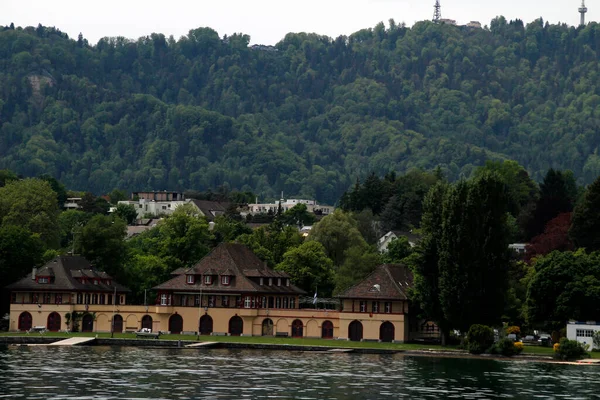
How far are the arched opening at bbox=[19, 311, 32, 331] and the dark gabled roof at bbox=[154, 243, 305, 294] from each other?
44.3 ft

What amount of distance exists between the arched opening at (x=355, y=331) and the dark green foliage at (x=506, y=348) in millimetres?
18605

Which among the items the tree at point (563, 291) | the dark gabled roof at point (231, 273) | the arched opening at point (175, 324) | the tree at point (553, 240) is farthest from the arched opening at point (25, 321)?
the tree at point (553, 240)

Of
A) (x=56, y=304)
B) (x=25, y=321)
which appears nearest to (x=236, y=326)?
(x=56, y=304)

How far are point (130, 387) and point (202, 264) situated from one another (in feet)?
188

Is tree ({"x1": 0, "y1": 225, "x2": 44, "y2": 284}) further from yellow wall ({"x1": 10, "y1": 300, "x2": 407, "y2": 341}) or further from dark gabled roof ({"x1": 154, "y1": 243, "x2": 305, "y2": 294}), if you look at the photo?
dark gabled roof ({"x1": 154, "y1": 243, "x2": 305, "y2": 294})

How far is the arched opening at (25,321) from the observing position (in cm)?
13850

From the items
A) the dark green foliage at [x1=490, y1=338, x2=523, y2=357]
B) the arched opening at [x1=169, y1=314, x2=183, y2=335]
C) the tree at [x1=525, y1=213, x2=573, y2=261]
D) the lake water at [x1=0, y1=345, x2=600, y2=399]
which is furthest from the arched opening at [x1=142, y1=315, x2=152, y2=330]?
the tree at [x1=525, y1=213, x2=573, y2=261]

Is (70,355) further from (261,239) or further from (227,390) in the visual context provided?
(261,239)

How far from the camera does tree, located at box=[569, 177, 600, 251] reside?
513 ft

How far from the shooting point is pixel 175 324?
455ft

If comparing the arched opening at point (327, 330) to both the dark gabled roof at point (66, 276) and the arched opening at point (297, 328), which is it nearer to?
the arched opening at point (297, 328)

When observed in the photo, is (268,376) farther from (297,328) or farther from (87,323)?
(87,323)

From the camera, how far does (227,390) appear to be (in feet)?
267

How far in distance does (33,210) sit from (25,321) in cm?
5075
